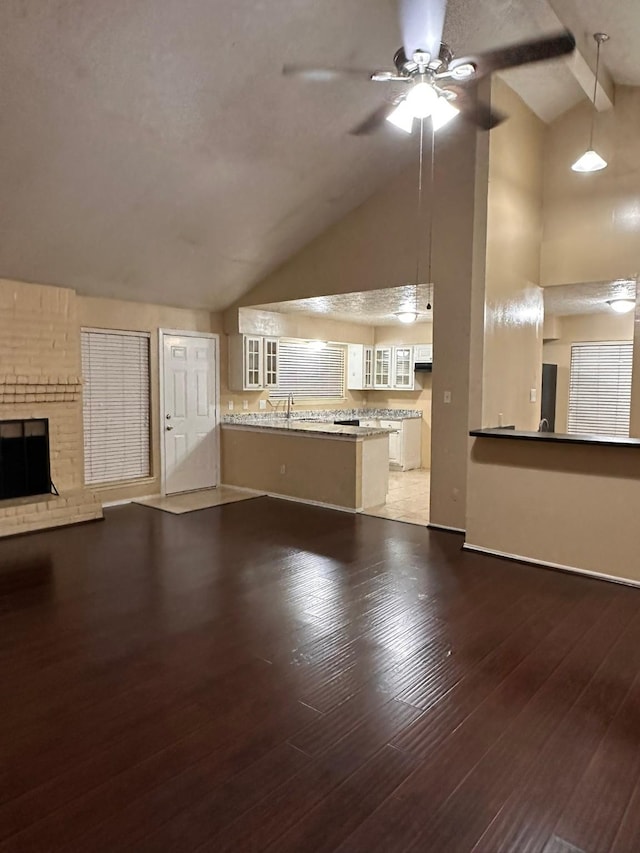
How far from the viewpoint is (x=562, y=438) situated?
407cm

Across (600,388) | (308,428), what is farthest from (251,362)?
(600,388)

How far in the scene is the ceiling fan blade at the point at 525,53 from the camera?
409 cm

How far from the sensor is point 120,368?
6480 millimetres

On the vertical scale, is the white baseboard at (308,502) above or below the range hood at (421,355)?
below

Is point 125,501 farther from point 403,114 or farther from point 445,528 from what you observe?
point 403,114

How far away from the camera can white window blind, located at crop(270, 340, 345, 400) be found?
8602 mm

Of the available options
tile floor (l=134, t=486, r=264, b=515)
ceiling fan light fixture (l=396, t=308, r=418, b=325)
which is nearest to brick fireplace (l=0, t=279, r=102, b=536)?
tile floor (l=134, t=486, r=264, b=515)

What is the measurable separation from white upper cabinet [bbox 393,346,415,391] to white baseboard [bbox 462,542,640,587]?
15.9 ft

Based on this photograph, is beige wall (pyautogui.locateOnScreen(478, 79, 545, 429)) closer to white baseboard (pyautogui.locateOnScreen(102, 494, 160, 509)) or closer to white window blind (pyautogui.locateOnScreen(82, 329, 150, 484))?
white window blind (pyautogui.locateOnScreen(82, 329, 150, 484))

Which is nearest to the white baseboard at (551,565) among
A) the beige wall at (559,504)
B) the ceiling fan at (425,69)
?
the beige wall at (559,504)

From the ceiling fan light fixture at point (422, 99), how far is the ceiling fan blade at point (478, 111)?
1808 millimetres

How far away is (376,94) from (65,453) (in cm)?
462

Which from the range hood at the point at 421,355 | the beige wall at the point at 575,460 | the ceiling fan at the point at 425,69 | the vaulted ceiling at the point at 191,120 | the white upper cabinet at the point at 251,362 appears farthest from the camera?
the range hood at the point at 421,355

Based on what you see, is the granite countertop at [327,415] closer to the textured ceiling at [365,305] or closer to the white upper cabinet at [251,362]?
the white upper cabinet at [251,362]
